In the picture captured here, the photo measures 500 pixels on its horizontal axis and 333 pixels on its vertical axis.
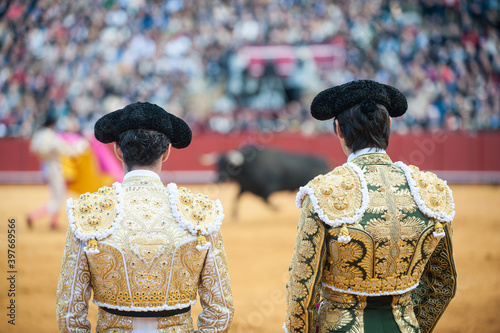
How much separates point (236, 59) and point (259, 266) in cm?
783

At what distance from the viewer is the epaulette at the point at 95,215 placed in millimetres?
1258

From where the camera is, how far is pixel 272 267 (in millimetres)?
4766

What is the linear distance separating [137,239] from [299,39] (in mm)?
11350

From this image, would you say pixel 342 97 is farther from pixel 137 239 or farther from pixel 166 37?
pixel 166 37

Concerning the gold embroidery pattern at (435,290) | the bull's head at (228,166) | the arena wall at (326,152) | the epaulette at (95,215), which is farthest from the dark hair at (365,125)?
the arena wall at (326,152)

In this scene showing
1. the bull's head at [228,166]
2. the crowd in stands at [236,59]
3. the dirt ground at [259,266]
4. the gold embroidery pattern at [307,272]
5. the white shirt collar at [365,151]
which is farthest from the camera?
the crowd in stands at [236,59]

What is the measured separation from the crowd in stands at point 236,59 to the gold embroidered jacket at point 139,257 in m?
9.60

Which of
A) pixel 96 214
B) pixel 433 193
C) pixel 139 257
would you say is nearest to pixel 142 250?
Answer: pixel 139 257

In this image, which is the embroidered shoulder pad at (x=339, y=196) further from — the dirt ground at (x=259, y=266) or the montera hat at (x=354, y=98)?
the dirt ground at (x=259, y=266)

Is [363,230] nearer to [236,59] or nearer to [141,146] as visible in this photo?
[141,146]

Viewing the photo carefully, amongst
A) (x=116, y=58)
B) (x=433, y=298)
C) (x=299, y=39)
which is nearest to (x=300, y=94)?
(x=299, y=39)

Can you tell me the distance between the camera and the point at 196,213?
1.33 metres

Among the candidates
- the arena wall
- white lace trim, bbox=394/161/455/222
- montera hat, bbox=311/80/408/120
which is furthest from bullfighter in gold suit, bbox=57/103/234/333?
the arena wall

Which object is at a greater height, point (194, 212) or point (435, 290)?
point (194, 212)
